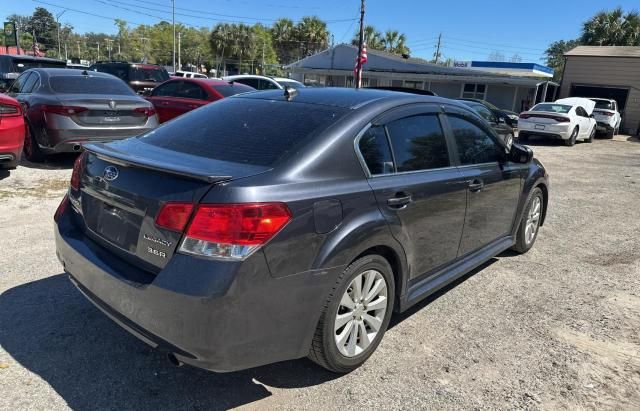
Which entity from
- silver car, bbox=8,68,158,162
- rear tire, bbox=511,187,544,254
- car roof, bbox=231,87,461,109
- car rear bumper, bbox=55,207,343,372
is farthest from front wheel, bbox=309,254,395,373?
silver car, bbox=8,68,158,162

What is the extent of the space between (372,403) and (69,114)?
640 cm

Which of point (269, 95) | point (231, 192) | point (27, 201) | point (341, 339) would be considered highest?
point (269, 95)

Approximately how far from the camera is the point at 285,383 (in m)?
2.81

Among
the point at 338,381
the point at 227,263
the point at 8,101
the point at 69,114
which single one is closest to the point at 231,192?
the point at 227,263

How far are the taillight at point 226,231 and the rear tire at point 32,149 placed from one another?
647 centimetres

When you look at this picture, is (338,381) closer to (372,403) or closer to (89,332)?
(372,403)

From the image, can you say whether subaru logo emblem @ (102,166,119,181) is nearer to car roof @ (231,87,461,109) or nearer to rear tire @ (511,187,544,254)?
car roof @ (231,87,461,109)

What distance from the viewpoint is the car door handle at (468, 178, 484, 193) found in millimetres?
3673

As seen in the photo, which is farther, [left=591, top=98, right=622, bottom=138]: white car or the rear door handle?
[left=591, top=98, right=622, bottom=138]: white car

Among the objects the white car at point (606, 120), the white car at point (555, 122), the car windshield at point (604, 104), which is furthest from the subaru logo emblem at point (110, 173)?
the car windshield at point (604, 104)

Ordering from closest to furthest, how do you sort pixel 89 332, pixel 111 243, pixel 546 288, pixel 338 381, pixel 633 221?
pixel 111 243 → pixel 338 381 → pixel 89 332 → pixel 546 288 → pixel 633 221

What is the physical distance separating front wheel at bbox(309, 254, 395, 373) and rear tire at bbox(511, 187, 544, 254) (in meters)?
2.43

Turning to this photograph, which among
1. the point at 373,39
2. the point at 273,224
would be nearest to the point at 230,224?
the point at 273,224

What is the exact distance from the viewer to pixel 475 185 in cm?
372
